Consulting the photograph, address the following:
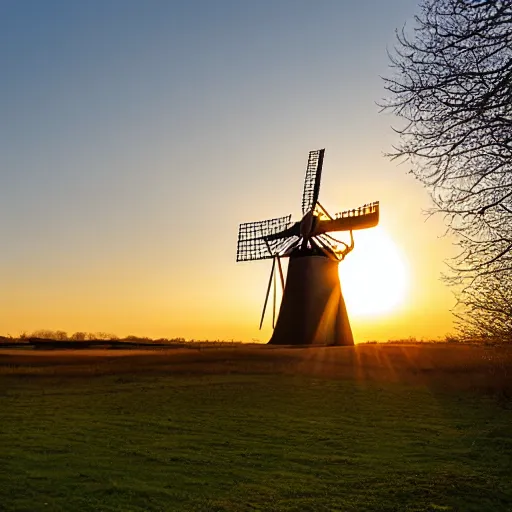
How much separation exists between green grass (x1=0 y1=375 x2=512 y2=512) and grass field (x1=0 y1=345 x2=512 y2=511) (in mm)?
32

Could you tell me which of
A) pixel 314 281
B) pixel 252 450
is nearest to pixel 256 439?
pixel 252 450

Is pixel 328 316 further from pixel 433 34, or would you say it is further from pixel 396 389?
Answer: pixel 433 34

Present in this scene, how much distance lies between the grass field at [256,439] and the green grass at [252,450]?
3cm

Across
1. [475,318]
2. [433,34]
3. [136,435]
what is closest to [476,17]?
[433,34]

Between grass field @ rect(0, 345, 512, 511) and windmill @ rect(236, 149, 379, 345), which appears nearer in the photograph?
grass field @ rect(0, 345, 512, 511)

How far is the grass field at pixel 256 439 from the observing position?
8.05 m

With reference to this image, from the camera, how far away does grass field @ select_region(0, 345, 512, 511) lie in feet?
26.4

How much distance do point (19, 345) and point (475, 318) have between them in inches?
1134

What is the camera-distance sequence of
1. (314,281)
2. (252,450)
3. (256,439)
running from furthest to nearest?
(314,281), (256,439), (252,450)

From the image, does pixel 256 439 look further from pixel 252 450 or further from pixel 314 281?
pixel 314 281

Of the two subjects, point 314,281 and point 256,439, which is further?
point 314,281

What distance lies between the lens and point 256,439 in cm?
1148

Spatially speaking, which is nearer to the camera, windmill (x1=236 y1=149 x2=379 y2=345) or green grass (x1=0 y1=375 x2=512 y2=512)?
green grass (x1=0 y1=375 x2=512 y2=512)

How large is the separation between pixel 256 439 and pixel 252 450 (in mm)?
928
